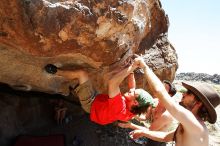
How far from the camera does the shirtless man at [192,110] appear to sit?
3559mm

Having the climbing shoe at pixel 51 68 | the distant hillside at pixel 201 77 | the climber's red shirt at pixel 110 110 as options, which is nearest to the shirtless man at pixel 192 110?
the climber's red shirt at pixel 110 110

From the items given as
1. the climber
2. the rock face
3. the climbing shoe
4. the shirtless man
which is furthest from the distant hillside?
the shirtless man

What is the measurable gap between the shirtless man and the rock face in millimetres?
1343

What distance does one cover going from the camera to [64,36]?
4.71 m

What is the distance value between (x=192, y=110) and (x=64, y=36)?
2035 millimetres

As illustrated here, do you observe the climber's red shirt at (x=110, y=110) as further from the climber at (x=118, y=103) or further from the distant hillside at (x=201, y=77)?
the distant hillside at (x=201, y=77)

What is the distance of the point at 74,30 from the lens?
184 inches

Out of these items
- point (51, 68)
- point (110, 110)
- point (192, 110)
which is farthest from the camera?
point (51, 68)

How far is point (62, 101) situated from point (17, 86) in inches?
86.8

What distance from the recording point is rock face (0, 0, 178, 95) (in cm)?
450

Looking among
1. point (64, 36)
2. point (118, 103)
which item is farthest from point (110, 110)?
point (64, 36)

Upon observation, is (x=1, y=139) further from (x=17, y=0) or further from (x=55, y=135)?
(x=17, y=0)

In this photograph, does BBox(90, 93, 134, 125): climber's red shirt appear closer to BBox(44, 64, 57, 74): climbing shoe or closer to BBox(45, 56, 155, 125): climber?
BBox(45, 56, 155, 125): climber

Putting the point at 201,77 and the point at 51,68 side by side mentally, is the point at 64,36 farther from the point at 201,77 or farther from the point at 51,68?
the point at 201,77
